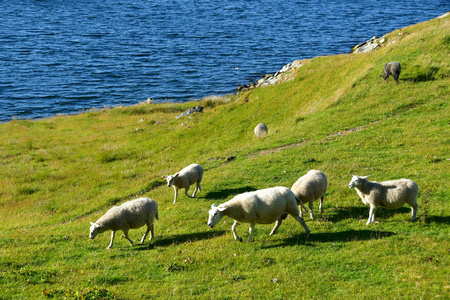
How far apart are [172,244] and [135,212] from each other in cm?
198

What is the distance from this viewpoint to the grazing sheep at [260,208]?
13547 millimetres

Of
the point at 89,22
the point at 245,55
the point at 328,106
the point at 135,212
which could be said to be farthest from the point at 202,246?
the point at 89,22

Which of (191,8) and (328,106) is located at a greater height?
(191,8)

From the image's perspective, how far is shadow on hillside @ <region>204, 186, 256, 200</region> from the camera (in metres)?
19.6

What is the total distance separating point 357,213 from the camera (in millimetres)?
15375

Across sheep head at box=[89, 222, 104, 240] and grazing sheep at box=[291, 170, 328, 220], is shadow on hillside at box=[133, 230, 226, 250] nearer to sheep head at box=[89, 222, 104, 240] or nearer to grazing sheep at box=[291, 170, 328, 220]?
sheep head at box=[89, 222, 104, 240]

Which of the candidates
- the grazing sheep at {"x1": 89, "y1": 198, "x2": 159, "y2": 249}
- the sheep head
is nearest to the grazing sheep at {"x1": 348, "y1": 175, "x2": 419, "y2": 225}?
the grazing sheep at {"x1": 89, "y1": 198, "x2": 159, "y2": 249}

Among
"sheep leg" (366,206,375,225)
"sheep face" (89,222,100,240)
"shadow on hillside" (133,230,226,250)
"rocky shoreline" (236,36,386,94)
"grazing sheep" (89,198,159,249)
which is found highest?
"rocky shoreline" (236,36,386,94)

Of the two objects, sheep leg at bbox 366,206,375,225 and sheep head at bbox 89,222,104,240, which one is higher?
sheep leg at bbox 366,206,375,225

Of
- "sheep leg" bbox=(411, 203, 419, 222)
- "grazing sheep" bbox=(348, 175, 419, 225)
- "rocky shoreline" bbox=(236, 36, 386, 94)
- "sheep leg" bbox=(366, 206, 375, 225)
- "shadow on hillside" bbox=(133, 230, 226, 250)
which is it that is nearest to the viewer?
"grazing sheep" bbox=(348, 175, 419, 225)

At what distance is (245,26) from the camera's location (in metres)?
114

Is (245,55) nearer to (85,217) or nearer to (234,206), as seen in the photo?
(85,217)

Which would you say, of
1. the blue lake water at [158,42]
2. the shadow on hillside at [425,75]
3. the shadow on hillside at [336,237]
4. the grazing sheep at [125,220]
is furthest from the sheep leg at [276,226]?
the blue lake water at [158,42]

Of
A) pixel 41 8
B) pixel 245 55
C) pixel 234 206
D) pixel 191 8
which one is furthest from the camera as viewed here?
pixel 191 8
